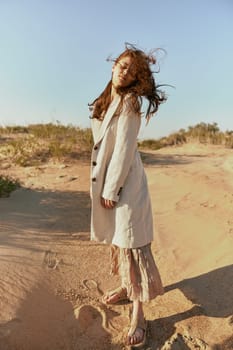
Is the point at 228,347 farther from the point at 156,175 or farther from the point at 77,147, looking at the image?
the point at 77,147

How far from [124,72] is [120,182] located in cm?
66

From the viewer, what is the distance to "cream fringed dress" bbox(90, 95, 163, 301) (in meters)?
2.77

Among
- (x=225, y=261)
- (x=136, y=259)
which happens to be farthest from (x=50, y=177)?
(x=136, y=259)

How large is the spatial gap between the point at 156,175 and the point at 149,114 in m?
4.28

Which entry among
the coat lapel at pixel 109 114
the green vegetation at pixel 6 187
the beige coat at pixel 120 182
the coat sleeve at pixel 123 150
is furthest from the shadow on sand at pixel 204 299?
the green vegetation at pixel 6 187

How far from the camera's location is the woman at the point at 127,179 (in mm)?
2770

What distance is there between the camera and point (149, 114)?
288 centimetres

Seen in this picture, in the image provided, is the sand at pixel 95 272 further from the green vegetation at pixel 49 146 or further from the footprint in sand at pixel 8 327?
the green vegetation at pixel 49 146

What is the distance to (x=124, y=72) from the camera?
279cm

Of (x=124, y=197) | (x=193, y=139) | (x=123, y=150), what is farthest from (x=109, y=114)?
(x=193, y=139)

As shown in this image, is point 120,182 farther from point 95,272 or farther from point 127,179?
point 95,272

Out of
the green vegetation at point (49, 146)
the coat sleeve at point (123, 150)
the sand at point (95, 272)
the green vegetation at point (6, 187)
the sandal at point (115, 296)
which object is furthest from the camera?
the green vegetation at point (49, 146)

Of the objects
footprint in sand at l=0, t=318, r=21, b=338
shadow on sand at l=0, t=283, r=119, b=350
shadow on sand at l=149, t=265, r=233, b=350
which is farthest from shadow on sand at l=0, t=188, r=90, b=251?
shadow on sand at l=149, t=265, r=233, b=350

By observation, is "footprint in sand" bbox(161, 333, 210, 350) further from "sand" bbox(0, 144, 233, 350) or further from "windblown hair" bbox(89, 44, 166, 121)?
"windblown hair" bbox(89, 44, 166, 121)
